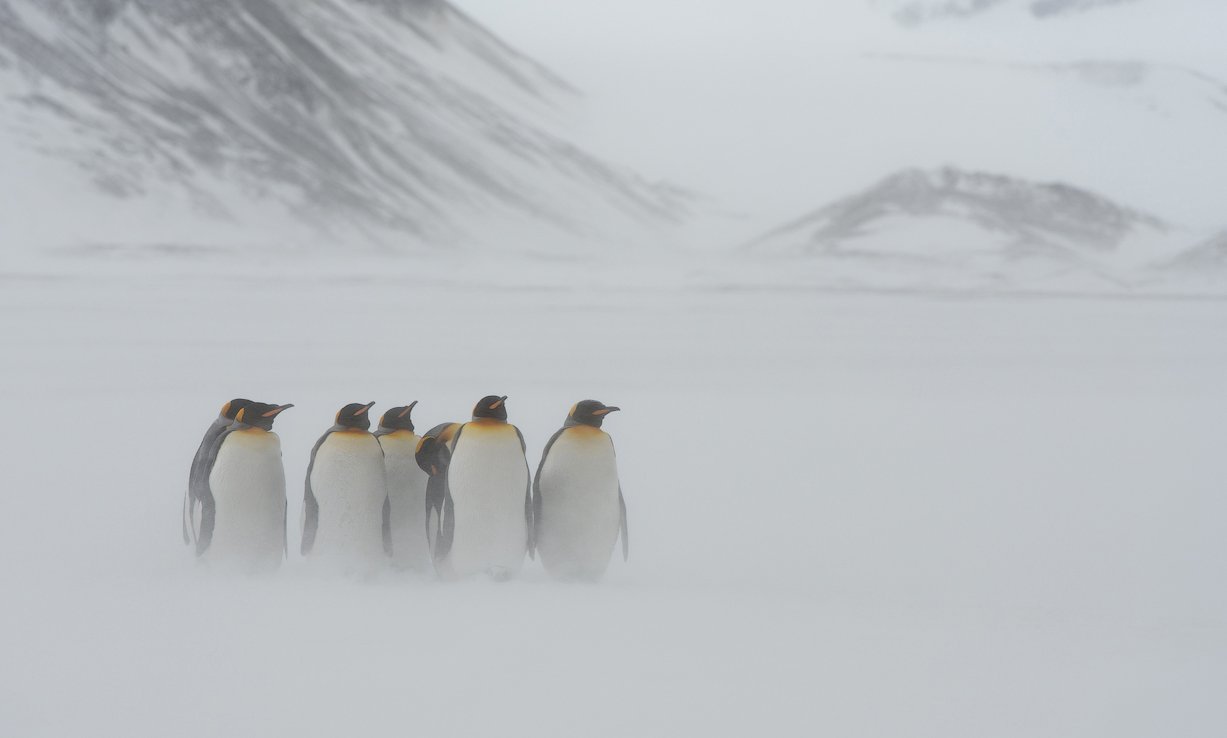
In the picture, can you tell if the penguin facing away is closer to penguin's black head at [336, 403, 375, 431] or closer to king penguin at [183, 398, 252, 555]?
penguin's black head at [336, 403, 375, 431]

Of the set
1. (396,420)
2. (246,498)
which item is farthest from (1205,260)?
(246,498)

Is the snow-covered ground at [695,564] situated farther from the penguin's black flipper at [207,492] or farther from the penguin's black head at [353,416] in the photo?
the penguin's black head at [353,416]

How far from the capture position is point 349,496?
3.22 m

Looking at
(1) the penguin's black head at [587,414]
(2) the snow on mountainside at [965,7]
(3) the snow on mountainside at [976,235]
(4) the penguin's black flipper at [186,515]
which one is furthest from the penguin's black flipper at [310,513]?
(2) the snow on mountainside at [965,7]

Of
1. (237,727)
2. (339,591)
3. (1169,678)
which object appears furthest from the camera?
(339,591)

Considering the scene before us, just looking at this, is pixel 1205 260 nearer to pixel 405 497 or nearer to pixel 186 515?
pixel 405 497

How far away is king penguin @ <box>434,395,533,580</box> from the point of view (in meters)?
3.21

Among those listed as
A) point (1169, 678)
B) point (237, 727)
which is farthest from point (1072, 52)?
point (237, 727)

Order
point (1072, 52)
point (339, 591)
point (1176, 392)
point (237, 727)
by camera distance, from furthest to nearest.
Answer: point (1072, 52), point (1176, 392), point (339, 591), point (237, 727)

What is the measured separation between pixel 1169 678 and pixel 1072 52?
13.6m

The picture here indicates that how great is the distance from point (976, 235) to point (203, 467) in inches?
478

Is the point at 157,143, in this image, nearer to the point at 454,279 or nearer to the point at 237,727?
the point at 454,279

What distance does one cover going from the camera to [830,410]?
7.24 metres

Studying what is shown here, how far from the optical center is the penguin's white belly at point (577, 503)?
330cm
